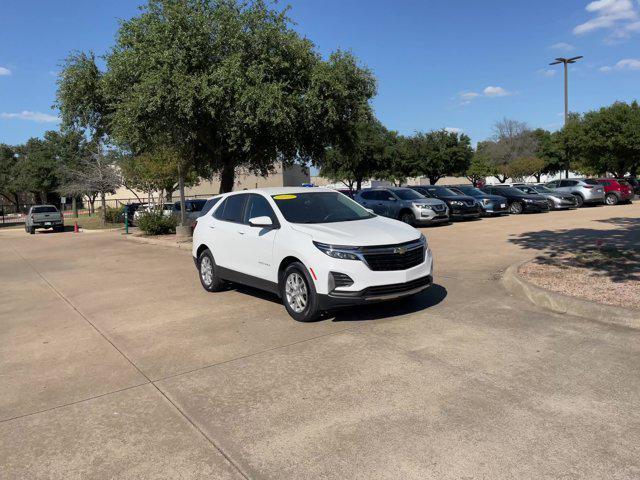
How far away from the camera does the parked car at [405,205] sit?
18.7m

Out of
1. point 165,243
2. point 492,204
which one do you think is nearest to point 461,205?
point 492,204

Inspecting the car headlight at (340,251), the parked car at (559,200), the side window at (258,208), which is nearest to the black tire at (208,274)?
the side window at (258,208)

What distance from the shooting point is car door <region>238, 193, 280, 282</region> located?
692 cm

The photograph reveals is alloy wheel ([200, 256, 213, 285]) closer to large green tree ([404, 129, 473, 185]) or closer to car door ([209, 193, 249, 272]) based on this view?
car door ([209, 193, 249, 272])

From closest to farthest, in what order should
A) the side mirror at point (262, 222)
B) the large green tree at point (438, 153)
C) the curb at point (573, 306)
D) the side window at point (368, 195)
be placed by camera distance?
the curb at point (573, 306) → the side mirror at point (262, 222) → the side window at point (368, 195) → the large green tree at point (438, 153)

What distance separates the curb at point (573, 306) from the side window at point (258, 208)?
12.3ft

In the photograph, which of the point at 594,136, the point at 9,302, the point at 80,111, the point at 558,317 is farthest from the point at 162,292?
the point at 594,136

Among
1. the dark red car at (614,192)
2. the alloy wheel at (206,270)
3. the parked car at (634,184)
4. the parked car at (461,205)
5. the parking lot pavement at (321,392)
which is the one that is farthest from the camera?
the parked car at (634,184)

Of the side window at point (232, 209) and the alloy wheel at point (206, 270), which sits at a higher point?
the side window at point (232, 209)

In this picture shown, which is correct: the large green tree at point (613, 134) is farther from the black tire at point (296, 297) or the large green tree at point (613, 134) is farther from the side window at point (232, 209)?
the black tire at point (296, 297)

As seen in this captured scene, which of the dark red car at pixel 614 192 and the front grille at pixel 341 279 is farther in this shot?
the dark red car at pixel 614 192

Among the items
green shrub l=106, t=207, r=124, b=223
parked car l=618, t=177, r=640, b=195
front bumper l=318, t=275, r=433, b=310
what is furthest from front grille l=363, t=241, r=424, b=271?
parked car l=618, t=177, r=640, b=195

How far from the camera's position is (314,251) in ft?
20.1

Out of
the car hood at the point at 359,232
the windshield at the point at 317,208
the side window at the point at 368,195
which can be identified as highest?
the side window at the point at 368,195
